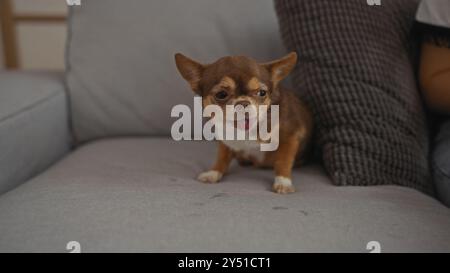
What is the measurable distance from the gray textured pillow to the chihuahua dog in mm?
72

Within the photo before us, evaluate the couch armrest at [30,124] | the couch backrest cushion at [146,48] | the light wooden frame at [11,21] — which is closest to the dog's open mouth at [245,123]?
the couch backrest cushion at [146,48]

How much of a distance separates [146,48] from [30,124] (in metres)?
0.36

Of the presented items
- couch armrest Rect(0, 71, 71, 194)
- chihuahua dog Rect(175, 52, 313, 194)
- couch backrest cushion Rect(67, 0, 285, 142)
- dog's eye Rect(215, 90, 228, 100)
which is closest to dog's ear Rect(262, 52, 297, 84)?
chihuahua dog Rect(175, 52, 313, 194)

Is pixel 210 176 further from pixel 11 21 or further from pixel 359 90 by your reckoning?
pixel 11 21

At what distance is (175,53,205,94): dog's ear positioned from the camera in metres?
0.87

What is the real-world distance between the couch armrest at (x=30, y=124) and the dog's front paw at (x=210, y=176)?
42 cm

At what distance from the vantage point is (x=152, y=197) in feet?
2.79

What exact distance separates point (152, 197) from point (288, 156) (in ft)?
1.01

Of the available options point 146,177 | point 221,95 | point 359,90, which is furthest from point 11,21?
point 359,90

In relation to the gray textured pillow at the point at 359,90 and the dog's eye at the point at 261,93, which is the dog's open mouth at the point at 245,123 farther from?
the gray textured pillow at the point at 359,90

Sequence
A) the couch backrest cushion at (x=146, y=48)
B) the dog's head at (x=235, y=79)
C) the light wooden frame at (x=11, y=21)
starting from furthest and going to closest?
the light wooden frame at (x=11, y=21), the couch backrest cushion at (x=146, y=48), the dog's head at (x=235, y=79)

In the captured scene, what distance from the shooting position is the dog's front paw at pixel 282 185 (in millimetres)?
917

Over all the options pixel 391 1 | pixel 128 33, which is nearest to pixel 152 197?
pixel 128 33

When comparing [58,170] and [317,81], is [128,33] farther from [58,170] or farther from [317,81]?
[317,81]
